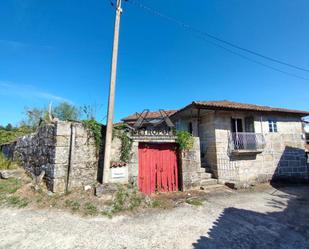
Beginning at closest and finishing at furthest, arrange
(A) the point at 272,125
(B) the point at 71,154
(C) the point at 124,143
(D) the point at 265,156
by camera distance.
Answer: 1. (B) the point at 71,154
2. (C) the point at 124,143
3. (D) the point at 265,156
4. (A) the point at 272,125

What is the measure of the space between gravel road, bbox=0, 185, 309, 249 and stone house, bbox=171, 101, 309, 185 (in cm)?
447

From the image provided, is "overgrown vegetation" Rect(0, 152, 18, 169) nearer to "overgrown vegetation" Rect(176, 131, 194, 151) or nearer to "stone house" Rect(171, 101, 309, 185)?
"overgrown vegetation" Rect(176, 131, 194, 151)

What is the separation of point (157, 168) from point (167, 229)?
148 inches

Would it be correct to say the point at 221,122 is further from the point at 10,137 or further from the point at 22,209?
the point at 10,137

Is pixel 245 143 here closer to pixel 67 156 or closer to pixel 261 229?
pixel 261 229

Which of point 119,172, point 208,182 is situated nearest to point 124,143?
point 119,172

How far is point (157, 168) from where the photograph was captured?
8391 mm

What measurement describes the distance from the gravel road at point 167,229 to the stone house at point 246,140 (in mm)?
4472

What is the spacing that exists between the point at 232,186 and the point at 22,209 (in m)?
9.04

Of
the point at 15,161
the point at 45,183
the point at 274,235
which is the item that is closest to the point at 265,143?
the point at 274,235

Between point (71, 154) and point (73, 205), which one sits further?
point (71, 154)

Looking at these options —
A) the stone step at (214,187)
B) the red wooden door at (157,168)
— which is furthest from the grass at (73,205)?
the stone step at (214,187)

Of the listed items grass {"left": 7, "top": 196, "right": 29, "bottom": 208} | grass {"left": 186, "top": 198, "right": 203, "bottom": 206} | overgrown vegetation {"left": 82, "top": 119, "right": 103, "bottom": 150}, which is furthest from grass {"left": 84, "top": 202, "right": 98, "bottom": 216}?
grass {"left": 186, "top": 198, "right": 203, "bottom": 206}

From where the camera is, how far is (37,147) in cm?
799
